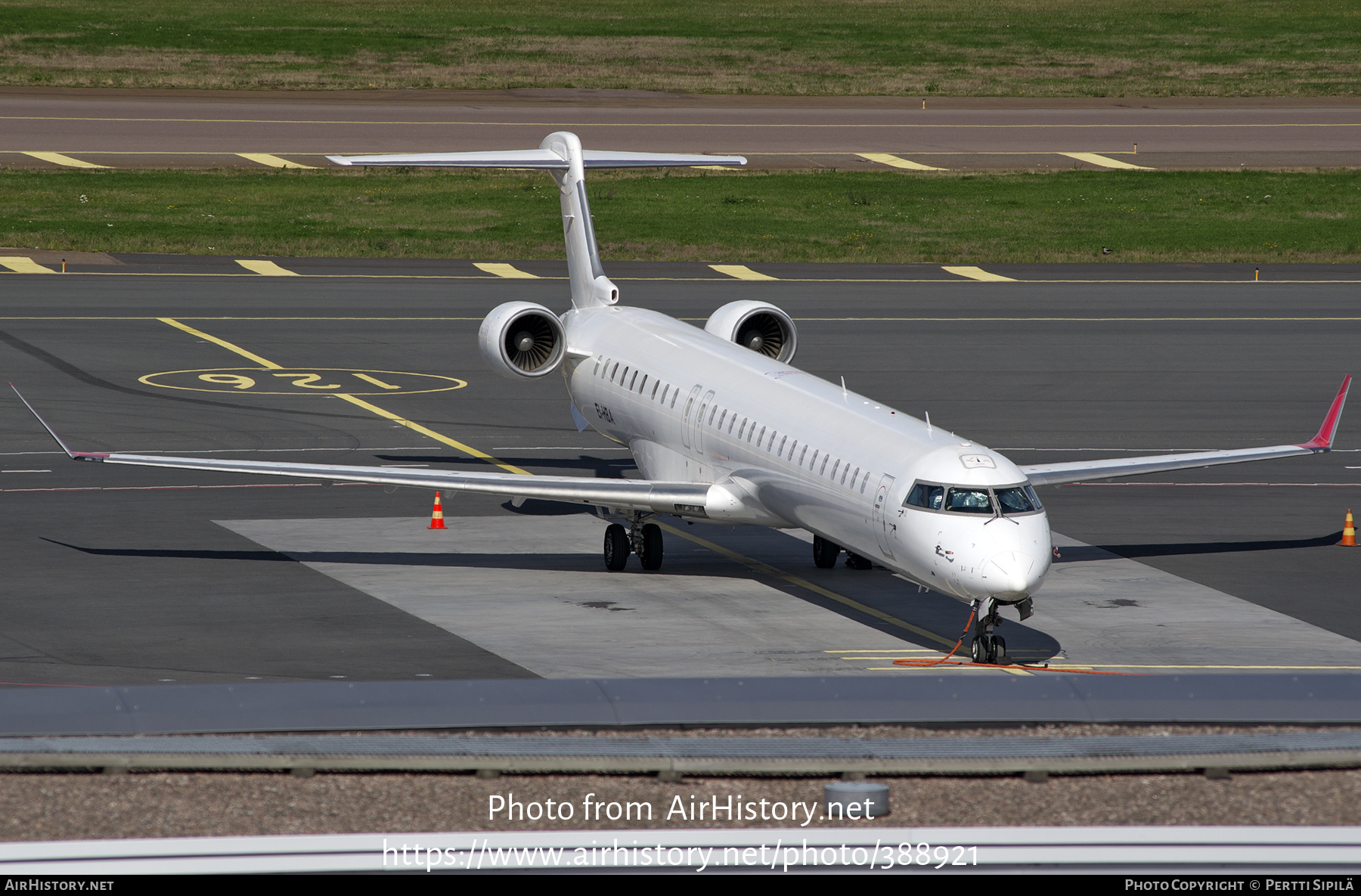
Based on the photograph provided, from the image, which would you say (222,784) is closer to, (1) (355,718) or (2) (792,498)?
(1) (355,718)

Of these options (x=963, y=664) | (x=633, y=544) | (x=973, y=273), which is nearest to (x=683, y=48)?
(x=973, y=273)

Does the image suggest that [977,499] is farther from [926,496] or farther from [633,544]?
[633,544]

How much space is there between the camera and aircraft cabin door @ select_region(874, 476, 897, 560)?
74.7 ft

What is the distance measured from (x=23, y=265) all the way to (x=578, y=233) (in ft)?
101

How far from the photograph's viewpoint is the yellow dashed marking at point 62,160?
71688 mm

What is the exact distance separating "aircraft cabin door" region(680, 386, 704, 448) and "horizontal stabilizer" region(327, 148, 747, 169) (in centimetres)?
644

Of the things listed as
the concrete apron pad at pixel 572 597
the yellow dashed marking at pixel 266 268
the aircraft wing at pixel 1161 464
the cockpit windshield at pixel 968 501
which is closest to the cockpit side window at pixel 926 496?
the cockpit windshield at pixel 968 501

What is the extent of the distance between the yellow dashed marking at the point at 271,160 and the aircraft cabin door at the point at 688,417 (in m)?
48.0

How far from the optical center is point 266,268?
5962cm

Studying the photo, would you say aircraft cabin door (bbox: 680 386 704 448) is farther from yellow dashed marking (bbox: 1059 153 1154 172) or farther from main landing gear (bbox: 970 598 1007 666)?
yellow dashed marking (bbox: 1059 153 1154 172)

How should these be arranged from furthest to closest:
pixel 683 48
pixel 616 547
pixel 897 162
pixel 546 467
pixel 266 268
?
1. pixel 683 48
2. pixel 897 162
3. pixel 266 268
4. pixel 546 467
5. pixel 616 547

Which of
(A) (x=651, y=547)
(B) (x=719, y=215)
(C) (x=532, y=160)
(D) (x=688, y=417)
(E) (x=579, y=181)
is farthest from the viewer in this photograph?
(B) (x=719, y=215)

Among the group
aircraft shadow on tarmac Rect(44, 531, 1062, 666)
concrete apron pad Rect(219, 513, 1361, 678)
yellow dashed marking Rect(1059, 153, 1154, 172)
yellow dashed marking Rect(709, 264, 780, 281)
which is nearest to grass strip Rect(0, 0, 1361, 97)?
yellow dashed marking Rect(1059, 153, 1154, 172)
